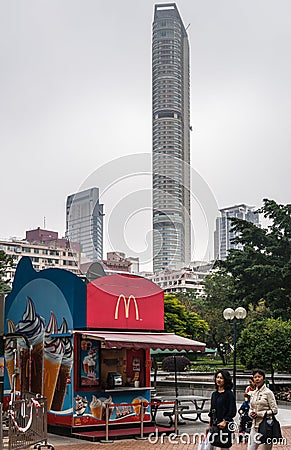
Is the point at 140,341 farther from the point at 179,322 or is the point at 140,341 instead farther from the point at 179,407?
the point at 179,322

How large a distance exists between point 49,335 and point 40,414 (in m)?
3.55

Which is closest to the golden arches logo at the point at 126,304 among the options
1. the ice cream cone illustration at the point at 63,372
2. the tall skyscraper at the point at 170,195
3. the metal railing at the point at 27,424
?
the ice cream cone illustration at the point at 63,372

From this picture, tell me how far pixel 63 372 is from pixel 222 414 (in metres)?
7.11

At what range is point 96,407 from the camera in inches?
627

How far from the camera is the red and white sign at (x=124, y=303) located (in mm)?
16016

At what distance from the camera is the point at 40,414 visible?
43.0ft

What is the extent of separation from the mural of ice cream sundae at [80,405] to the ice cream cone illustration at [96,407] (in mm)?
189

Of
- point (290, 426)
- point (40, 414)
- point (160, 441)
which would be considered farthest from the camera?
point (290, 426)

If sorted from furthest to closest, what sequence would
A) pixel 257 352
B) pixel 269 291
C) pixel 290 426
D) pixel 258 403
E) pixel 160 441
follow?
pixel 269 291 < pixel 257 352 < pixel 290 426 < pixel 160 441 < pixel 258 403

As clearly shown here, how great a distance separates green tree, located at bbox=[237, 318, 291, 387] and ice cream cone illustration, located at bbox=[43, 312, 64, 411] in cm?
1279

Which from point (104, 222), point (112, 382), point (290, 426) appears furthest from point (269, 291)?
point (104, 222)

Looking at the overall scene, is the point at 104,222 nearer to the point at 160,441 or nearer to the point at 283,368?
the point at 160,441

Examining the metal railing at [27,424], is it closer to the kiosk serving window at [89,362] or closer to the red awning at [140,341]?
the red awning at [140,341]

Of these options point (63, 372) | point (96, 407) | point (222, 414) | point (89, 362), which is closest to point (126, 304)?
point (89, 362)
